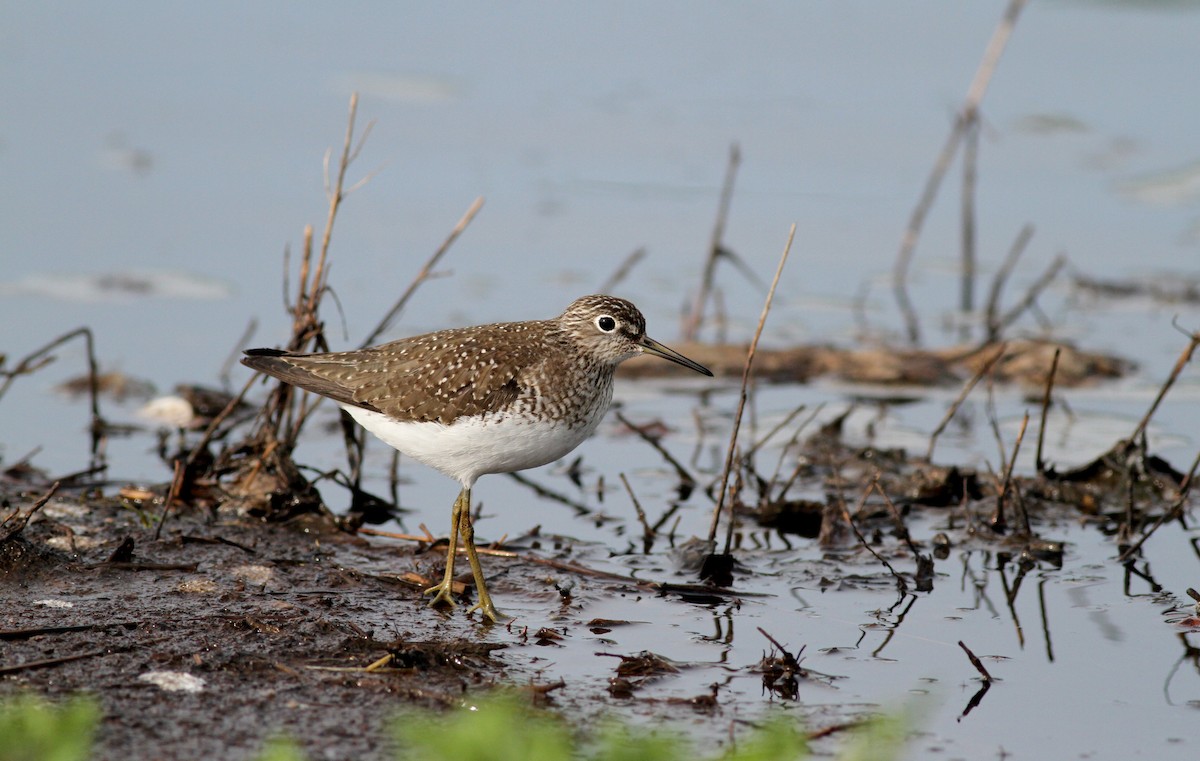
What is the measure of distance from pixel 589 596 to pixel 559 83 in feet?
33.8

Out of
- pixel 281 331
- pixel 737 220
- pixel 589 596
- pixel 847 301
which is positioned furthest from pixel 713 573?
pixel 737 220

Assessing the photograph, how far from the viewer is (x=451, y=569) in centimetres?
673

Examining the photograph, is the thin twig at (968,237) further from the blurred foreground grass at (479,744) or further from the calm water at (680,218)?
the blurred foreground grass at (479,744)

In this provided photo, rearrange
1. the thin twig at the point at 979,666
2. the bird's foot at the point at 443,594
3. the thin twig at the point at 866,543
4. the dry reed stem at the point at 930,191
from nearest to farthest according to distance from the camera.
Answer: the thin twig at the point at 979,666
the bird's foot at the point at 443,594
the thin twig at the point at 866,543
the dry reed stem at the point at 930,191

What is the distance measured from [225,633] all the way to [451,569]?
48.2 inches

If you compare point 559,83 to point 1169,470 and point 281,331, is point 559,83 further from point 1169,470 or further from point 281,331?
point 1169,470

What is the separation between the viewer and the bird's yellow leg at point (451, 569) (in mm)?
6641

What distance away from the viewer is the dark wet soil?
5.04 m

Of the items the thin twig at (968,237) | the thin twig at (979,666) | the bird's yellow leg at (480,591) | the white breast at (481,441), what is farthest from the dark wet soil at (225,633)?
the thin twig at (968,237)

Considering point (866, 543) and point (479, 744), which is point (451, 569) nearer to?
point (866, 543)

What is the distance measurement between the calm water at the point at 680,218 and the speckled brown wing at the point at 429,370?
1.05 metres

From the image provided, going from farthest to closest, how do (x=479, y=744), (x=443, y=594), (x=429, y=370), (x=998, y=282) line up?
(x=998, y=282) → (x=429, y=370) → (x=443, y=594) → (x=479, y=744)

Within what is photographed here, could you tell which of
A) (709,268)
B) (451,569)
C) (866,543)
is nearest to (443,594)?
(451,569)

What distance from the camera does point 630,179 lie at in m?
14.3
